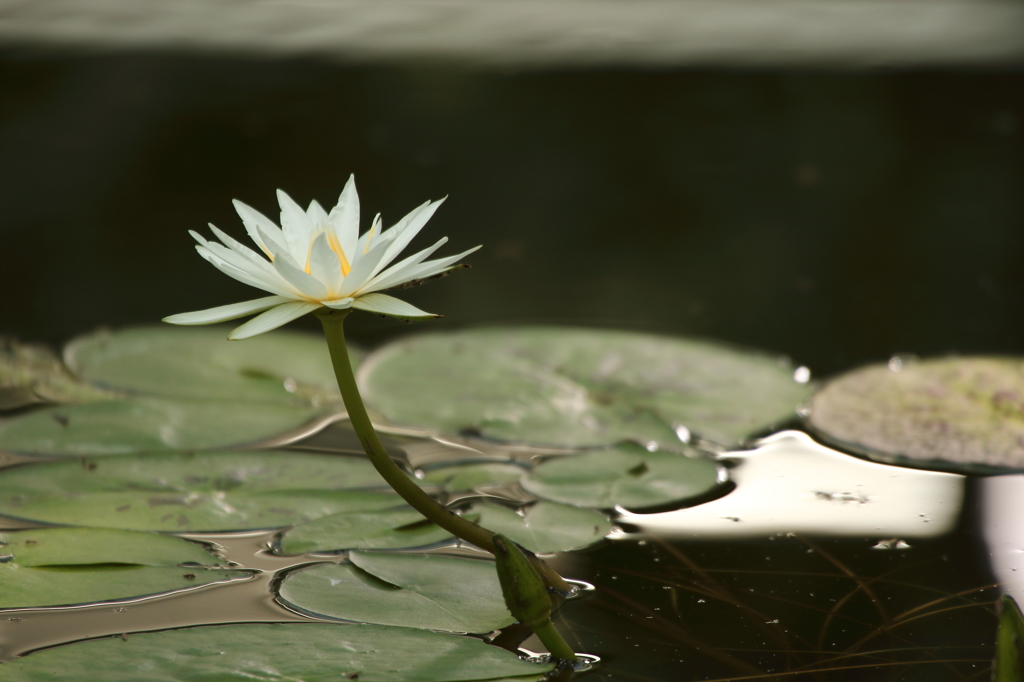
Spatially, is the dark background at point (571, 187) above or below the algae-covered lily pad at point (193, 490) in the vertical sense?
above

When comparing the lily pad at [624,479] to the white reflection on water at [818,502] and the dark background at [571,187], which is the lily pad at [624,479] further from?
the dark background at [571,187]

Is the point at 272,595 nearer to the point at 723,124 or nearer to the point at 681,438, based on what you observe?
the point at 681,438

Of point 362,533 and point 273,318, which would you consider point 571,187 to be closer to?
point 362,533

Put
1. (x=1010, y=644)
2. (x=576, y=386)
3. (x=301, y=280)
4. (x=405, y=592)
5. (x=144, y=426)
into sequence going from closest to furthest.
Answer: (x=1010, y=644)
(x=301, y=280)
(x=405, y=592)
(x=144, y=426)
(x=576, y=386)

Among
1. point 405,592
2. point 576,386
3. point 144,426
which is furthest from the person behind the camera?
point 576,386

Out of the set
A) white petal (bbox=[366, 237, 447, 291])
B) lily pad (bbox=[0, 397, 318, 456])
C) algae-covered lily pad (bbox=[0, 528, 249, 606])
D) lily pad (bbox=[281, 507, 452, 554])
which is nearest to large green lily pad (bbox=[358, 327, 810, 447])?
lily pad (bbox=[0, 397, 318, 456])

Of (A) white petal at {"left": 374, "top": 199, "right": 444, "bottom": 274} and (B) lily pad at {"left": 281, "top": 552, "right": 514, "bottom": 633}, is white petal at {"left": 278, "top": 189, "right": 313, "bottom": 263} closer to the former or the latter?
(A) white petal at {"left": 374, "top": 199, "right": 444, "bottom": 274}

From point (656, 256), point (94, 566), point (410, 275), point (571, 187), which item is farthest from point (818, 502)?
point (571, 187)

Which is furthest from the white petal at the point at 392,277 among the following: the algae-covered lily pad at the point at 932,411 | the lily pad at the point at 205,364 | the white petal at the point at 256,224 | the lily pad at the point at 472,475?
the algae-covered lily pad at the point at 932,411
